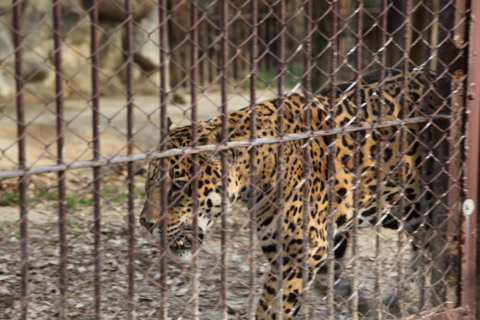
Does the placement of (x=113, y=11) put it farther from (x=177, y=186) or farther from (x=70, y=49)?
(x=177, y=186)

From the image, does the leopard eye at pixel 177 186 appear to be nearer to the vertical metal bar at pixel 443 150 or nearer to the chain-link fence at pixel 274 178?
the chain-link fence at pixel 274 178

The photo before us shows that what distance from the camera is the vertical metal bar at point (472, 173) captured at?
343 cm

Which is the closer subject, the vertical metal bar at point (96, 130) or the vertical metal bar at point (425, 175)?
the vertical metal bar at point (96, 130)

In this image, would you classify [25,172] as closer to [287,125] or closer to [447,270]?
[287,125]

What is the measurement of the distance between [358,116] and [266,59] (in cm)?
1259

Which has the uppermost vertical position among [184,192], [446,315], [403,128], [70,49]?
[70,49]

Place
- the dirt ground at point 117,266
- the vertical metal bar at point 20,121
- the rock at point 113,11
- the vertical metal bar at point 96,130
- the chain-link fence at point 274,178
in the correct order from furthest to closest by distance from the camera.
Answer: the rock at point 113,11, the dirt ground at point 117,266, the chain-link fence at point 274,178, the vertical metal bar at point 96,130, the vertical metal bar at point 20,121

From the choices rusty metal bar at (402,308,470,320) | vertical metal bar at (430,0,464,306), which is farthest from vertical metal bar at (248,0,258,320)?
vertical metal bar at (430,0,464,306)

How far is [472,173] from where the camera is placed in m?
3.55

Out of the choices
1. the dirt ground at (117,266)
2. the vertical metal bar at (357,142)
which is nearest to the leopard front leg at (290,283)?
the dirt ground at (117,266)

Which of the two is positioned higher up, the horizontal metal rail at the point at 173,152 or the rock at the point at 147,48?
the rock at the point at 147,48

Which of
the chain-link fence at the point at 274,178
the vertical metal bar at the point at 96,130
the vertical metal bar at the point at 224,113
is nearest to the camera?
the vertical metal bar at the point at 96,130

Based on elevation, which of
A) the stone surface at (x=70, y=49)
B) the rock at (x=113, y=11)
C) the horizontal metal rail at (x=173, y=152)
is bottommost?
the horizontal metal rail at (x=173, y=152)

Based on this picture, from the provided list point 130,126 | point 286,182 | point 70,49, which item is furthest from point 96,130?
point 70,49
